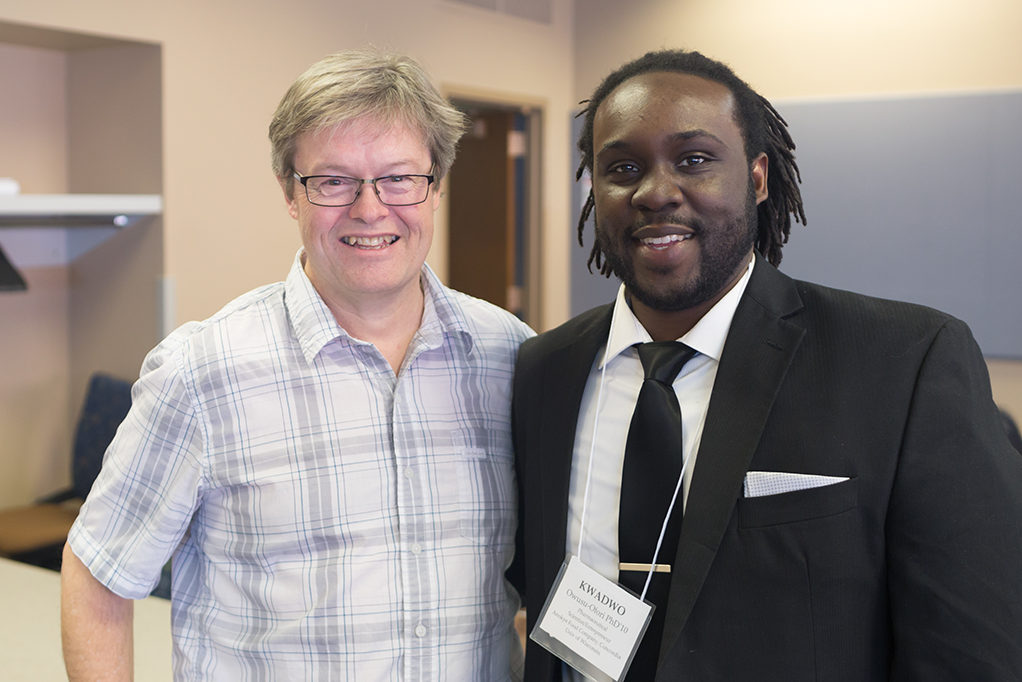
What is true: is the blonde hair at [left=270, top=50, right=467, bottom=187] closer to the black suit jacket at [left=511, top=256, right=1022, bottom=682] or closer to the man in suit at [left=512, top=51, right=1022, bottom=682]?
the man in suit at [left=512, top=51, right=1022, bottom=682]

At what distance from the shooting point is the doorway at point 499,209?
19.6 feet

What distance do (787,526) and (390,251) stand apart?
2.33 ft

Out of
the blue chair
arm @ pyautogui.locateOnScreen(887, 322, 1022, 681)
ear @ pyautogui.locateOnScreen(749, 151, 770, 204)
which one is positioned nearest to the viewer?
arm @ pyautogui.locateOnScreen(887, 322, 1022, 681)

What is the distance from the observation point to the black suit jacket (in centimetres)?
121

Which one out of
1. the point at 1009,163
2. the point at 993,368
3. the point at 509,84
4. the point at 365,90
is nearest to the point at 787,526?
the point at 365,90

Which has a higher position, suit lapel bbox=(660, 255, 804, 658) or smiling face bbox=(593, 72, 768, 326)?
smiling face bbox=(593, 72, 768, 326)

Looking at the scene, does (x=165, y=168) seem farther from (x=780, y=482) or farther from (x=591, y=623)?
(x=780, y=482)

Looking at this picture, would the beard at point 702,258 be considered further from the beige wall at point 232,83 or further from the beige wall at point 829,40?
the beige wall at point 829,40

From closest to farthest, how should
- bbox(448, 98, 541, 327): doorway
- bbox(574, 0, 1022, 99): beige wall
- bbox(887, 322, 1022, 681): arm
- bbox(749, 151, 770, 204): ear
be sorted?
bbox(887, 322, 1022, 681): arm < bbox(749, 151, 770, 204): ear < bbox(574, 0, 1022, 99): beige wall < bbox(448, 98, 541, 327): doorway

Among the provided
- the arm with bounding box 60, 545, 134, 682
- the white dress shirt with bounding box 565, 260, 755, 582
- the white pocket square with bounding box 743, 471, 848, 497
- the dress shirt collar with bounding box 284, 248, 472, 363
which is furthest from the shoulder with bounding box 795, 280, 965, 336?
the arm with bounding box 60, 545, 134, 682

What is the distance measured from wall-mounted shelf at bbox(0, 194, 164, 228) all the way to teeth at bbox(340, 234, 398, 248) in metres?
2.31

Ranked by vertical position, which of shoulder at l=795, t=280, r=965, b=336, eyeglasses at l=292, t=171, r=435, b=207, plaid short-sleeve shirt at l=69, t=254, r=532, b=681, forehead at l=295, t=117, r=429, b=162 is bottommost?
plaid short-sleeve shirt at l=69, t=254, r=532, b=681

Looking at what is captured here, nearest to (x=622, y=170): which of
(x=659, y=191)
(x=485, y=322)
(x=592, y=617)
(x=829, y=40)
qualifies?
(x=659, y=191)

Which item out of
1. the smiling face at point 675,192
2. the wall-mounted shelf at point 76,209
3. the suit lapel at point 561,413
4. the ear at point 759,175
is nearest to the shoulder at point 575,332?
the suit lapel at point 561,413
